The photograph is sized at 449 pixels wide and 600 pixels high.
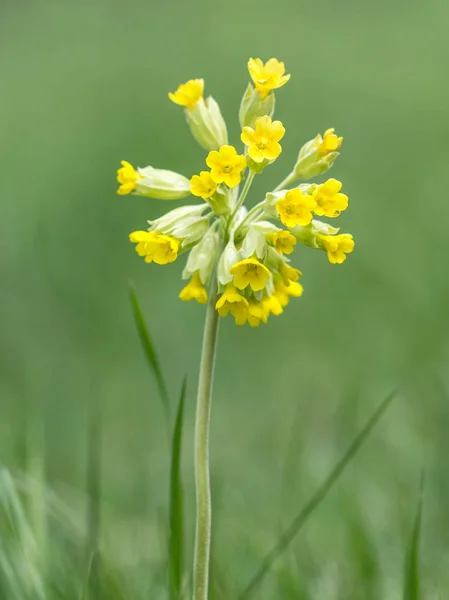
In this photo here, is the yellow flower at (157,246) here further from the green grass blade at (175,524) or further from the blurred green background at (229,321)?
the blurred green background at (229,321)

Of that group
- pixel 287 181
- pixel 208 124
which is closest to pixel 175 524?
pixel 287 181

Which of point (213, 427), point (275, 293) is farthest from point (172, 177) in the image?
point (213, 427)

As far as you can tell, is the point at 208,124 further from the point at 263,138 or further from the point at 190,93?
the point at 263,138

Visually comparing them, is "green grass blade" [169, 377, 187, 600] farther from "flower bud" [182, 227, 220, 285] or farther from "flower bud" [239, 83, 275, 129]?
"flower bud" [239, 83, 275, 129]

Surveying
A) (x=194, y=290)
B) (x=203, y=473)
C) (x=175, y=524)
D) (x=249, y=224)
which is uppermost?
(x=249, y=224)

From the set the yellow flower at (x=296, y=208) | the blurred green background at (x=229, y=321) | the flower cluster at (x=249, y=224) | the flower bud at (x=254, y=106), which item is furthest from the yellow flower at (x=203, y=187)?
the blurred green background at (x=229, y=321)

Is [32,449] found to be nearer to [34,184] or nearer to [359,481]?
[359,481]
